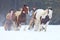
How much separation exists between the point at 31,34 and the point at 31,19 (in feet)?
0.43

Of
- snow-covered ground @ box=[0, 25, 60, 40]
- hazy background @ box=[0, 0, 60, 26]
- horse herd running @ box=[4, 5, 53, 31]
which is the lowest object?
snow-covered ground @ box=[0, 25, 60, 40]

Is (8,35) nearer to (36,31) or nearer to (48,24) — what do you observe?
(36,31)

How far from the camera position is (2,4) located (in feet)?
5.71

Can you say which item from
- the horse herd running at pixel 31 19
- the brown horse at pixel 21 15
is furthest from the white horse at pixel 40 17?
the brown horse at pixel 21 15

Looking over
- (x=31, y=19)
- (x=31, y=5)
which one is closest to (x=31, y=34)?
(x=31, y=19)

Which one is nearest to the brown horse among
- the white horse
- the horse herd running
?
the horse herd running

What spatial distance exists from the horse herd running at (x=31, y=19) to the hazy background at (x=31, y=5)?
0.03m

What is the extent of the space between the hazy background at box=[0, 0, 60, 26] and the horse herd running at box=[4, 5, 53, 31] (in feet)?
0.11

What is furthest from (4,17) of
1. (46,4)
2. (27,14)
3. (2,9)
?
(46,4)

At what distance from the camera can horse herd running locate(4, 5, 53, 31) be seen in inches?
68.3

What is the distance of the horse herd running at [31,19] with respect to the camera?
174cm

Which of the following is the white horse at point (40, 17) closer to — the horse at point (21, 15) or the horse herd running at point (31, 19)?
Result: the horse herd running at point (31, 19)

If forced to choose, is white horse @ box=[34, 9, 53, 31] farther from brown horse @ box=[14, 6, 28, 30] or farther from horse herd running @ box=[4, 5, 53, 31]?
brown horse @ box=[14, 6, 28, 30]

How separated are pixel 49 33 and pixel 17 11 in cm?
34
